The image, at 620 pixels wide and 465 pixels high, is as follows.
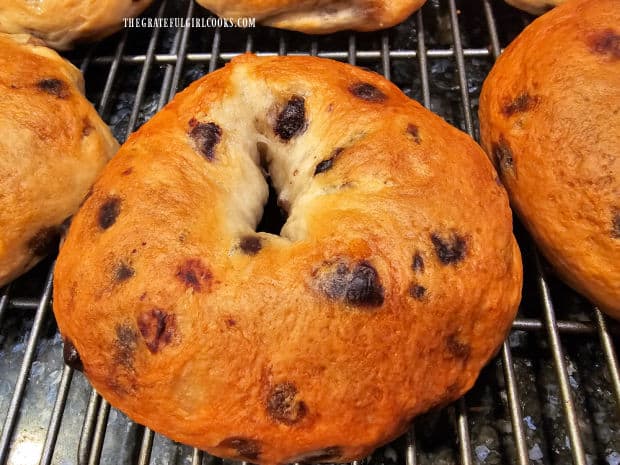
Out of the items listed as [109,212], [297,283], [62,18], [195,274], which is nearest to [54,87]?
[62,18]

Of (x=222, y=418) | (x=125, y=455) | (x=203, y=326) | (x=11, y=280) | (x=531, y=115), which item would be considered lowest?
(x=125, y=455)

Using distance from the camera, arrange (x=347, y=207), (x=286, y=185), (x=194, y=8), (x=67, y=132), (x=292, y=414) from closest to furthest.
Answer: (x=292, y=414) → (x=347, y=207) → (x=286, y=185) → (x=67, y=132) → (x=194, y=8)

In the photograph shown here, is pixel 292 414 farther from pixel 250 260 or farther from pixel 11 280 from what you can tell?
pixel 11 280

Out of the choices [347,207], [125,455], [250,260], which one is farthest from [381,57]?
[125,455]

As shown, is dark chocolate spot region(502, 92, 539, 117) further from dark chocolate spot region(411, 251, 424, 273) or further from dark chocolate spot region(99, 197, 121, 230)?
dark chocolate spot region(99, 197, 121, 230)

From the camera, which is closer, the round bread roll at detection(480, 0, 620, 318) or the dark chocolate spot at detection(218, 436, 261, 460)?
the dark chocolate spot at detection(218, 436, 261, 460)

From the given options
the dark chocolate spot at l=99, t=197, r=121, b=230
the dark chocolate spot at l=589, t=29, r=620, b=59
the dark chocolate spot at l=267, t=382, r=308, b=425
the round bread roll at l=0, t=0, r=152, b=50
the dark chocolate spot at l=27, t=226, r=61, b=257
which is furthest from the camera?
the round bread roll at l=0, t=0, r=152, b=50

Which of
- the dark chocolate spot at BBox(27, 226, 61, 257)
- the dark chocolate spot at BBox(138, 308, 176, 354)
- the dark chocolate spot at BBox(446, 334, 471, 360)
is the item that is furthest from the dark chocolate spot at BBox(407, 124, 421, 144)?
the dark chocolate spot at BBox(27, 226, 61, 257)
